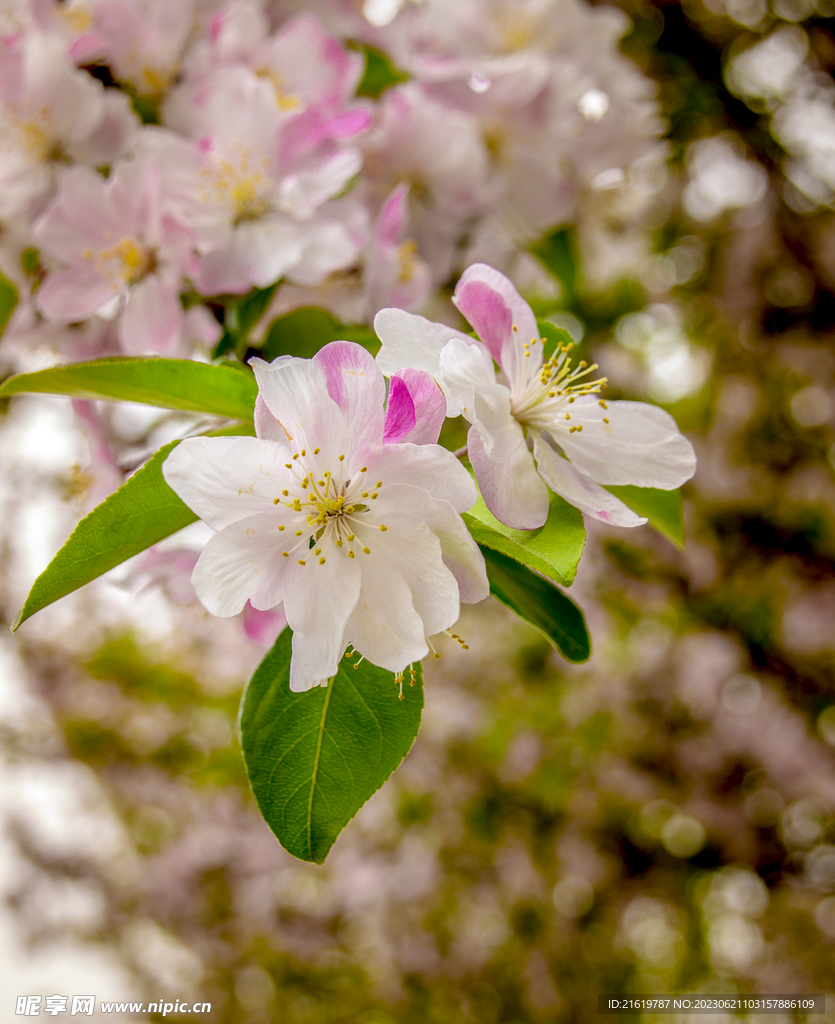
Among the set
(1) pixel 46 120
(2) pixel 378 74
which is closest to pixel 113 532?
(1) pixel 46 120

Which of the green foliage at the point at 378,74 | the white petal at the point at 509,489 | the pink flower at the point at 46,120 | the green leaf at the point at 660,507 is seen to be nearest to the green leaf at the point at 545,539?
the white petal at the point at 509,489

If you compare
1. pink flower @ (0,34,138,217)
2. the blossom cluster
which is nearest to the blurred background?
the blossom cluster

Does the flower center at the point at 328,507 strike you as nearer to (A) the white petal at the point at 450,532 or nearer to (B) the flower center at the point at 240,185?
(A) the white petal at the point at 450,532

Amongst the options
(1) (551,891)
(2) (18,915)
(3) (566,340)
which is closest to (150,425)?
(3) (566,340)

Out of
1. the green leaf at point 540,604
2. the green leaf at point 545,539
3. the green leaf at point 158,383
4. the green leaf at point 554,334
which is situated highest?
the green leaf at point 158,383

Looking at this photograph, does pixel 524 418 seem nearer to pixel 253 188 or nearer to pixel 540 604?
pixel 540 604

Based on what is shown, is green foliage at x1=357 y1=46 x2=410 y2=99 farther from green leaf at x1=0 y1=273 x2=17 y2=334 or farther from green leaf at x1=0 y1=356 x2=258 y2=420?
green leaf at x1=0 y1=356 x2=258 y2=420
